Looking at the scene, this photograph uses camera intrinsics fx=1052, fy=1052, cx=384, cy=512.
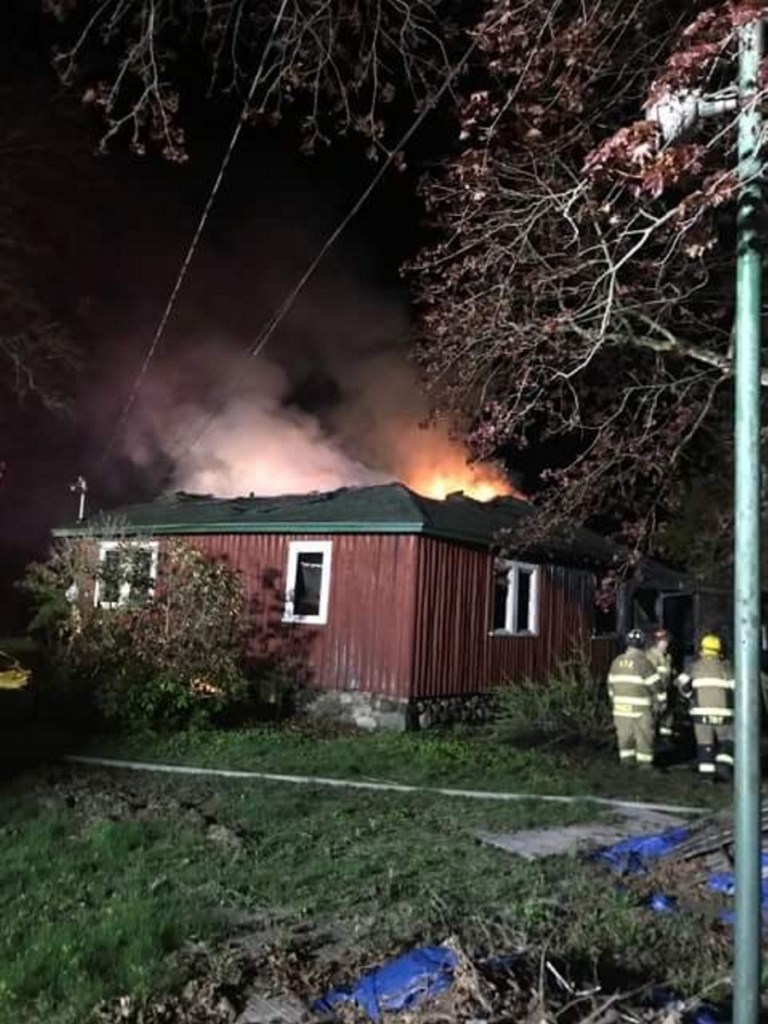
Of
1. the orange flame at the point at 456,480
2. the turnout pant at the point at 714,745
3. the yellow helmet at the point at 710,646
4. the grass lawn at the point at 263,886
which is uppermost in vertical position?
the orange flame at the point at 456,480

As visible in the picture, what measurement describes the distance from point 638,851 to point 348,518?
9.60 metres

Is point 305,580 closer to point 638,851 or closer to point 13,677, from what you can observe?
point 13,677

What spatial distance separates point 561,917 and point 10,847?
3844mm

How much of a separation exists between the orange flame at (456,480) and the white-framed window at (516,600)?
26.1 feet

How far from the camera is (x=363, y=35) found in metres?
6.35

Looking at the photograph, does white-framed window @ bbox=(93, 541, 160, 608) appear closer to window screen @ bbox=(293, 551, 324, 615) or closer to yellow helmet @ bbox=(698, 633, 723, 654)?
window screen @ bbox=(293, 551, 324, 615)

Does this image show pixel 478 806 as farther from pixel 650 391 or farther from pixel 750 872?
pixel 750 872

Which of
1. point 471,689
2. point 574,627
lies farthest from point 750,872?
point 574,627

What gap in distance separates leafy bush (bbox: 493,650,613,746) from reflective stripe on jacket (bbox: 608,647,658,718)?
1576 millimetres

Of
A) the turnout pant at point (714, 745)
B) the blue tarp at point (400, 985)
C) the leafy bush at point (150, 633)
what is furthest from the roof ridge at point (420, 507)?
the blue tarp at point (400, 985)

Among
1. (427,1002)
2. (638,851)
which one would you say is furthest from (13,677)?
(427,1002)

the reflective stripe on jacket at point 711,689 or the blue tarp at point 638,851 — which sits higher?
the reflective stripe on jacket at point 711,689

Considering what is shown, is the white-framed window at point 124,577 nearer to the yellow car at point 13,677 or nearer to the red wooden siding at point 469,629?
the yellow car at point 13,677

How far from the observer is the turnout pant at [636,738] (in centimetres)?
1221
